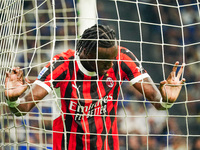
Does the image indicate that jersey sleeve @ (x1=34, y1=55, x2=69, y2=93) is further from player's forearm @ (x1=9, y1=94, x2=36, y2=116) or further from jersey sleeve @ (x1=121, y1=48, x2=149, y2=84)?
jersey sleeve @ (x1=121, y1=48, x2=149, y2=84)

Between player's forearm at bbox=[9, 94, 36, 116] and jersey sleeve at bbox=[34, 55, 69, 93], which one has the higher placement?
jersey sleeve at bbox=[34, 55, 69, 93]

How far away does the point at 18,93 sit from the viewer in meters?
1.99

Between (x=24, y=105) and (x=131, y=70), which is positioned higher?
(x=131, y=70)

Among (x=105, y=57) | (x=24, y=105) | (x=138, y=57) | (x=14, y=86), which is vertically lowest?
(x=24, y=105)

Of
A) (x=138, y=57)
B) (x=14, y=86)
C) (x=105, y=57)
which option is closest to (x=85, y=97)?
(x=105, y=57)

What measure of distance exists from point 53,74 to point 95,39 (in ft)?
0.97

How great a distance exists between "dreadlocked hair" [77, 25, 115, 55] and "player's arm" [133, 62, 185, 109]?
11.6 inches

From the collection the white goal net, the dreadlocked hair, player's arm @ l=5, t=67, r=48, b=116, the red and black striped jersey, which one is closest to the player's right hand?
player's arm @ l=5, t=67, r=48, b=116

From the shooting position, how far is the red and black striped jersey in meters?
2.11

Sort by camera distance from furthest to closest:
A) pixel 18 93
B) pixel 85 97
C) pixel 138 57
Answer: pixel 138 57 → pixel 85 97 → pixel 18 93

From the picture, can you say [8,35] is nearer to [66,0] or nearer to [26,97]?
[26,97]

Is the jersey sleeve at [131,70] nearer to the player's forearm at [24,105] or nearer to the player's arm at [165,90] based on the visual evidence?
the player's arm at [165,90]

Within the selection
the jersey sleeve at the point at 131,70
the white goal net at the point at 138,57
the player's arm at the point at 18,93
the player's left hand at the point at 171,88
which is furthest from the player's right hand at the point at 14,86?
the white goal net at the point at 138,57

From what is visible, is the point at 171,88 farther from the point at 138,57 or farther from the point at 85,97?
the point at 138,57
